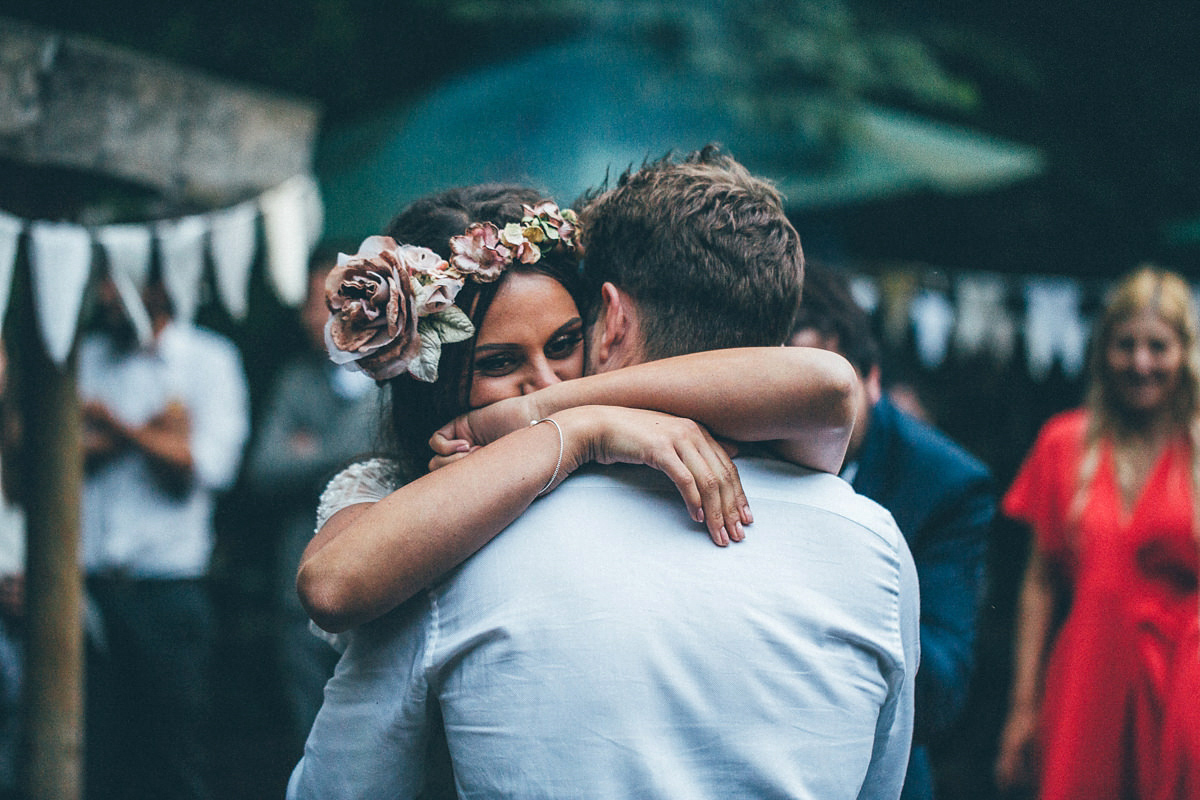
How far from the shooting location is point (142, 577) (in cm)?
394

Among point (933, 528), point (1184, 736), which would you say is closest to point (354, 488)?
point (933, 528)

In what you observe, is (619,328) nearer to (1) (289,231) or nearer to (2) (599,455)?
(2) (599,455)

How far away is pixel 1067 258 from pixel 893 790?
663 cm

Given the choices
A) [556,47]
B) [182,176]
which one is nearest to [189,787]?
[182,176]

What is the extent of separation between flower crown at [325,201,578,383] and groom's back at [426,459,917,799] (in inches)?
14.1

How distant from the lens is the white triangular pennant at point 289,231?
3910mm

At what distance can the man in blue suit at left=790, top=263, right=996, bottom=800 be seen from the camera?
6.21ft

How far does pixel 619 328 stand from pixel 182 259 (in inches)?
107

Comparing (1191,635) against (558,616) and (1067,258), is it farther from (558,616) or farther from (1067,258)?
(1067,258)

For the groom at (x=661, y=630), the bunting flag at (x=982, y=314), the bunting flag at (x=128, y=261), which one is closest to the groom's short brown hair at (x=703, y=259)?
the groom at (x=661, y=630)

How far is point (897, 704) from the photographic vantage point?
4.74 feet

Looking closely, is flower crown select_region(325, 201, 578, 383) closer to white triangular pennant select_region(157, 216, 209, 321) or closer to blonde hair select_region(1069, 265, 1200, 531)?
white triangular pennant select_region(157, 216, 209, 321)

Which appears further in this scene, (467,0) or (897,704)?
(467,0)

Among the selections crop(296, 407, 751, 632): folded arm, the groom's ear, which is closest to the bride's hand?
crop(296, 407, 751, 632): folded arm
